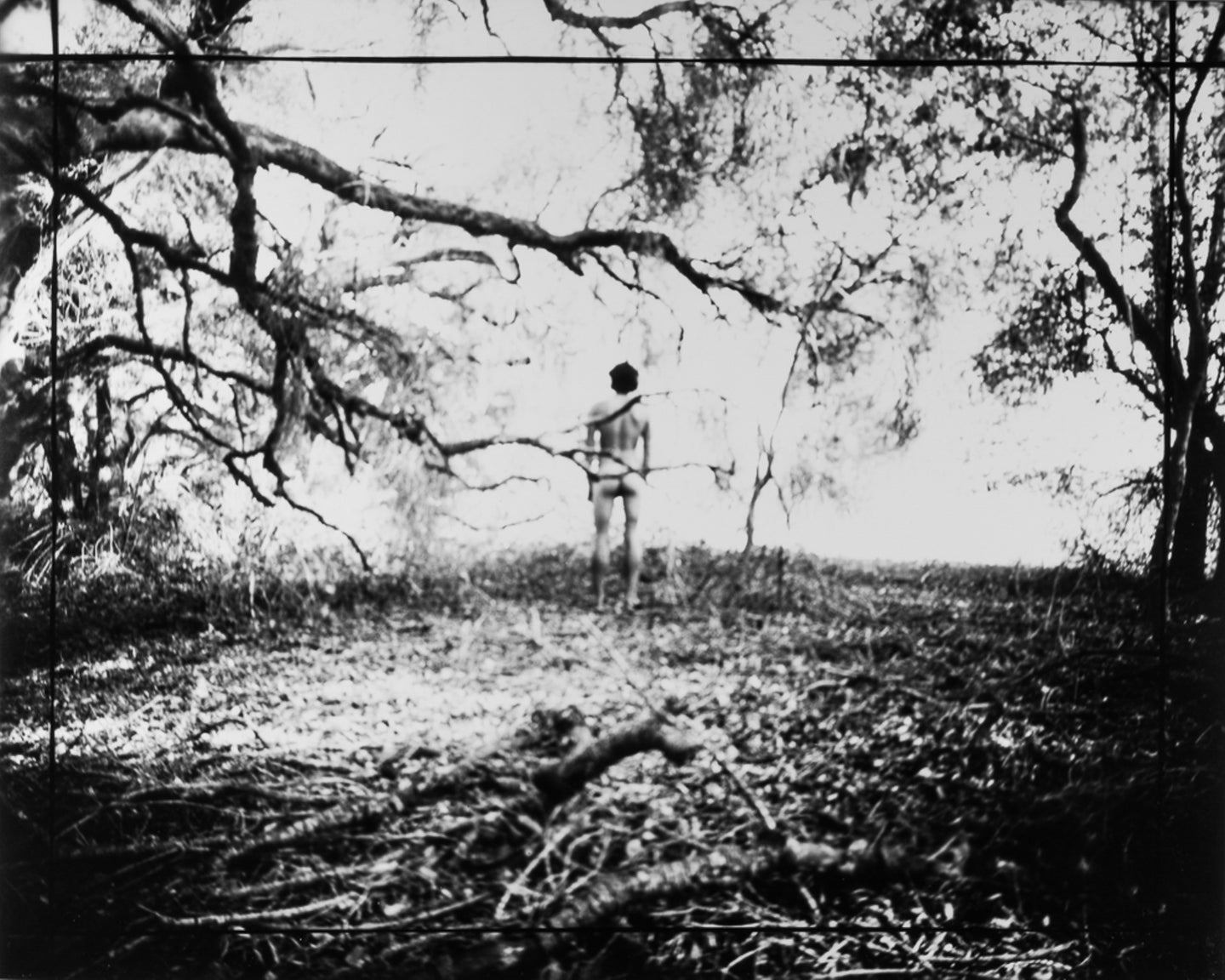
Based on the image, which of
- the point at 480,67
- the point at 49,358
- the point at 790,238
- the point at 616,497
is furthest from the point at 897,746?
the point at 49,358

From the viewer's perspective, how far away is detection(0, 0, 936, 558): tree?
2424mm

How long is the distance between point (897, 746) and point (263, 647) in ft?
5.25

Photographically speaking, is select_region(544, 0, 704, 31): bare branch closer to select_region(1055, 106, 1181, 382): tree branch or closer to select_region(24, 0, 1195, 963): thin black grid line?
select_region(24, 0, 1195, 963): thin black grid line

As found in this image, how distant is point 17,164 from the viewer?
2445 mm

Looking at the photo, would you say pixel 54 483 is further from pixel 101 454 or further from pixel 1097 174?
pixel 1097 174

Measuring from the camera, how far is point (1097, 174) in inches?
96.5

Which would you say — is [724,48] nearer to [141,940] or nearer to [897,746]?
[897,746]

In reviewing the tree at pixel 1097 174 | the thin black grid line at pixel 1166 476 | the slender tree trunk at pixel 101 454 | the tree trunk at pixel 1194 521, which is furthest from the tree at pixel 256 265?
the tree trunk at pixel 1194 521

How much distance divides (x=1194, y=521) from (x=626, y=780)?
1.59 meters

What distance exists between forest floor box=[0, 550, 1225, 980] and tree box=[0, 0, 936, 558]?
0.46 meters

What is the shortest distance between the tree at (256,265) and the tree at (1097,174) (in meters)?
0.31

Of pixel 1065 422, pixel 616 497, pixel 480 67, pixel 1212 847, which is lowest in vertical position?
pixel 1212 847

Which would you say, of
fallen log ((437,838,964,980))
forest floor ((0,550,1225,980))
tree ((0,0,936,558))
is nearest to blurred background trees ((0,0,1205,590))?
tree ((0,0,936,558))

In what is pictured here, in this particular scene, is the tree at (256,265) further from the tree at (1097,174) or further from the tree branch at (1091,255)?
the tree branch at (1091,255)
